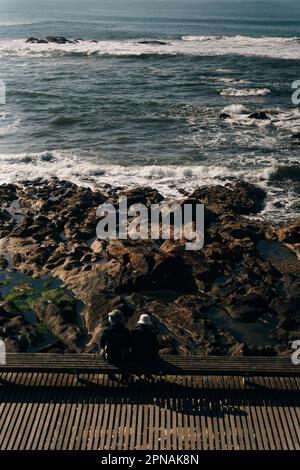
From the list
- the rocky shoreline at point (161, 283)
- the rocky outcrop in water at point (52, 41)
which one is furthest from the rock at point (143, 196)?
the rocky outcrop in water at point (52, 41)

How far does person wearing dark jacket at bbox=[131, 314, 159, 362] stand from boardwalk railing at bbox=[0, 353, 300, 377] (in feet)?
0.71

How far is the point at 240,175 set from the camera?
33.0m

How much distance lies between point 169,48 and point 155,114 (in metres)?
46.1

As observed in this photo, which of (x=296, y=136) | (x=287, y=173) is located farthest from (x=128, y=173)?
(x=296, y=136)

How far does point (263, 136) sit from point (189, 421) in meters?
32.5

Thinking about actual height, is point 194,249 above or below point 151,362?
below

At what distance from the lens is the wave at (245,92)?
5561 centimetres

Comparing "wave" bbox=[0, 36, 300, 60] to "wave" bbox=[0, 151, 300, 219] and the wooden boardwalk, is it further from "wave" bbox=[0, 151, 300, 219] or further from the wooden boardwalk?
the wooden boardwalk

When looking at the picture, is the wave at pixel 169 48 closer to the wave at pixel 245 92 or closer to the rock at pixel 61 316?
the wave at pixel 245 92

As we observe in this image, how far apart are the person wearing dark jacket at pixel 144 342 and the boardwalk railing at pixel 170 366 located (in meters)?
0.22

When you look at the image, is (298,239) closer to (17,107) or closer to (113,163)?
(113,163)
